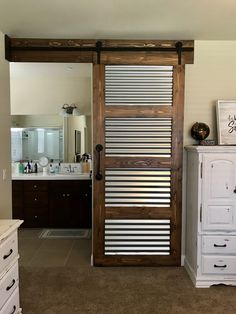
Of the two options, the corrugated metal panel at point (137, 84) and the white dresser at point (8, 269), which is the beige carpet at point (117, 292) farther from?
the corrugated metal panel at point (137, 84)

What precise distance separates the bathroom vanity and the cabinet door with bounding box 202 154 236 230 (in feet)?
7.28

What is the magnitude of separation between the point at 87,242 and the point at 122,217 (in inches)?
44.4

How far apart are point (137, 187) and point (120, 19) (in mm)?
1749

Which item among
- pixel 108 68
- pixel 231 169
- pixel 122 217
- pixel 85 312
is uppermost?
pixel 108 68

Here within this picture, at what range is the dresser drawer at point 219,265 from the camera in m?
2.94

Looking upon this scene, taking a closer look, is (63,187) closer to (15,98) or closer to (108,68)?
(15,98)

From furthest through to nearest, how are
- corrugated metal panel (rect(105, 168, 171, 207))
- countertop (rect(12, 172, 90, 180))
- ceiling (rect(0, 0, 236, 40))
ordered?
countertop (rect(12, 172, 90, 180)), corrugated metal panel (rect(105, 168, 171, 207)), ceiling (rect(0, 0, 236, 40))

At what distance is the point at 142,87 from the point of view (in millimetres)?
3301

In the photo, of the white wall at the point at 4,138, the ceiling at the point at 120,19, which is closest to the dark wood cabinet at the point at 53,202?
the white wall at the point at 4,138

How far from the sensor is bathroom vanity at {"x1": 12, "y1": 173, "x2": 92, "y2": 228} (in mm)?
4684

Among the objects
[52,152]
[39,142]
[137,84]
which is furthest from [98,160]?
[39,142]

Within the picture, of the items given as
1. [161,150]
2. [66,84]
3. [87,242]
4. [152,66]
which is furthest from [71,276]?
[66,84]

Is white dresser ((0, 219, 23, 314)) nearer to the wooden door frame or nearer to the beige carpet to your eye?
the beige carpet

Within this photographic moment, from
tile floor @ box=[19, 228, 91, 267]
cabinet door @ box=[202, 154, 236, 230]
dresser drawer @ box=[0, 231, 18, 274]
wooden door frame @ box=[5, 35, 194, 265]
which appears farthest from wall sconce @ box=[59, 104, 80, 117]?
dresser drawer @ box=[0, 231, 18, 274]
